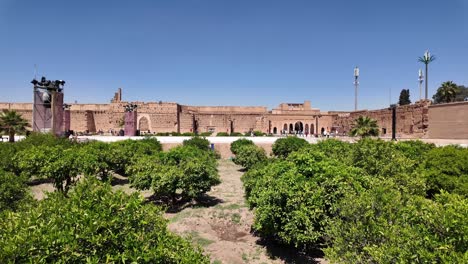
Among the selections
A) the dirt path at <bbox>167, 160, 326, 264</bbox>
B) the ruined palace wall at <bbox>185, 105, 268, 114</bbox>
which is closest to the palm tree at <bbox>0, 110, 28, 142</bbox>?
the dirt path at <bbox>167, 160, 326, 264</bbox>

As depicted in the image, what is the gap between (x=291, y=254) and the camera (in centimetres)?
637

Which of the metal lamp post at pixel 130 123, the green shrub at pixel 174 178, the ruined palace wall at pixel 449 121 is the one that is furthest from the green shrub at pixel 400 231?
the metal lamp post at pixel 130 123

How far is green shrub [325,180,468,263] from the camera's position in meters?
2.93

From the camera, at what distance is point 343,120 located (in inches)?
1502

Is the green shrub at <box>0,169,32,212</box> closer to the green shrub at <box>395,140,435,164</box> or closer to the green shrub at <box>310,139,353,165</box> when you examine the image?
the green shrub at <box>310,139,353,165</box>

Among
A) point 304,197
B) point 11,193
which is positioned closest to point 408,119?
point 304,197

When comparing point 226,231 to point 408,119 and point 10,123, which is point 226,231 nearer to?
point 10,123

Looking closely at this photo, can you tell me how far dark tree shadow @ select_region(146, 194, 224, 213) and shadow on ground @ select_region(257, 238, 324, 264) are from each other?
366 cm

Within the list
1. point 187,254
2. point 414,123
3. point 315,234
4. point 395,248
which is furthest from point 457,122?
point 187,254

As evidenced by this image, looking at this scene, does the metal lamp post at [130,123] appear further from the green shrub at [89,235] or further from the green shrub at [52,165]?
the green shrub at [89,235]

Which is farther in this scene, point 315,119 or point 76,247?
point 315,119

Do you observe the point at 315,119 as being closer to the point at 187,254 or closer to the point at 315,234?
the point at 315,234

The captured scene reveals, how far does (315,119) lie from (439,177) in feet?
106

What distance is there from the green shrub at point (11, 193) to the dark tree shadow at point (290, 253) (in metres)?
5.12
